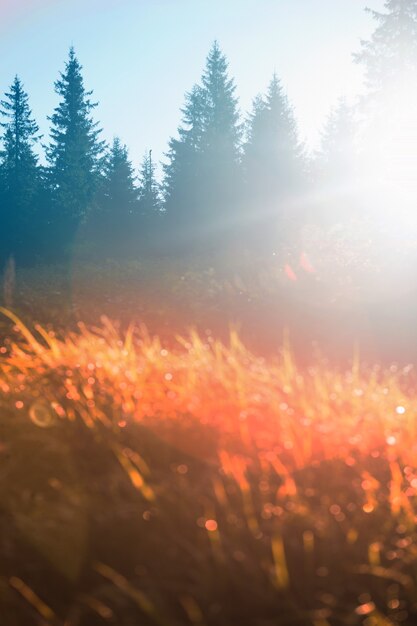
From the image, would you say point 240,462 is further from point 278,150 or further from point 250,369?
point 278,150

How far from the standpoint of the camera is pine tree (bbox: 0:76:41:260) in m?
25.7

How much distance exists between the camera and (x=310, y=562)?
2.52 meters

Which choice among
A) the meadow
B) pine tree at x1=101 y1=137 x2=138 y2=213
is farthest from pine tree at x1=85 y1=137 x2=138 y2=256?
the meadow

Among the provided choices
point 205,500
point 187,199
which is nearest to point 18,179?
point 187,199

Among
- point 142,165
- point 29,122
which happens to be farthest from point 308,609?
point 142,165

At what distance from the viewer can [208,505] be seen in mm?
2809

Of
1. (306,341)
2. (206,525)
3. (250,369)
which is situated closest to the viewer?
(206,525)

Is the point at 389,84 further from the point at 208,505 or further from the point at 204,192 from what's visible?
the point at 208,505

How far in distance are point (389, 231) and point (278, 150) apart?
8.93 m

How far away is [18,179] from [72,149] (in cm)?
445

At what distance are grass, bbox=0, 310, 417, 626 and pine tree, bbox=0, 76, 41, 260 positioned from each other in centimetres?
2148

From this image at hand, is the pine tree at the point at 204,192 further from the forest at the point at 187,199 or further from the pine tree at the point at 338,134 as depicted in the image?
the pine tree at the point at 338,134

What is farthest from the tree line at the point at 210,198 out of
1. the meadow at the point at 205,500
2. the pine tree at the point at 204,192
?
the meadow at the point at 205,500

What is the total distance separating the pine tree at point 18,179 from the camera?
25.7 metres
